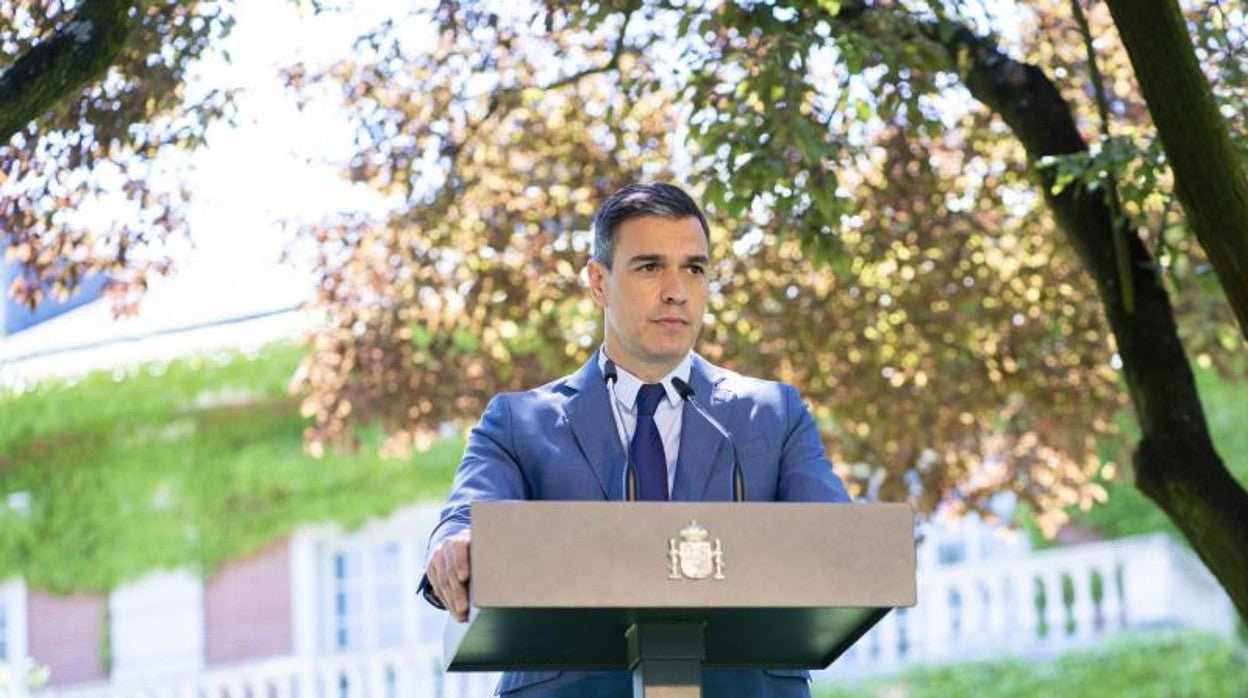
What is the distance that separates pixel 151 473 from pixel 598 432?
1837 centimetres

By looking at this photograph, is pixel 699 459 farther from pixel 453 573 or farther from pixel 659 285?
pixel 453 573

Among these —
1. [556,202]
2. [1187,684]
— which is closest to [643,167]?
[556,202]

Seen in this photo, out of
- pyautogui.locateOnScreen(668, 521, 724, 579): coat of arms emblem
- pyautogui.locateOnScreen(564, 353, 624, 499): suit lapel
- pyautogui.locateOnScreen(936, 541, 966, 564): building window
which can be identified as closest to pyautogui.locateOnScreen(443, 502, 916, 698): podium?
pyautogui.locateOnScreen(668, 521, 724, 579): coat of arms emblem

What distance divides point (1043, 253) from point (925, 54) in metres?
3.22

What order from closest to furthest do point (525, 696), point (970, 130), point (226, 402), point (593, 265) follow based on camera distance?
point (525, 696) → point (593, 265) → point (970, 130) → point (226, 402)

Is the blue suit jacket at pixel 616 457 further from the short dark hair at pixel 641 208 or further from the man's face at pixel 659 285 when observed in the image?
the short dark hair at pixel 641 208

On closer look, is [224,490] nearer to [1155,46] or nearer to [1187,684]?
[1187,684]

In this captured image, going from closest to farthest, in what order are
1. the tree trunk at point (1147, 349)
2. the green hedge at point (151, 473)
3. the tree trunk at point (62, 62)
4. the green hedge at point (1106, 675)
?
the tree trunk at point (62, 62), the tree trunk at point (1147, 349), the green hedge at point (1106, 675), the green hedge at point (151, 473)

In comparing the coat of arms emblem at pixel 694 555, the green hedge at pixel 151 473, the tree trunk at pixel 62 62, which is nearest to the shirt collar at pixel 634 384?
the coat of arms emblem at pixel 694 555

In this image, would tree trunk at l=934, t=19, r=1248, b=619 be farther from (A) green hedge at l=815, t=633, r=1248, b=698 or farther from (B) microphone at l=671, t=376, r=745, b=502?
(A) green hedge at l=815, t=633, r=1248, b=698

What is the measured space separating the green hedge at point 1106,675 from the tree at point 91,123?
1135 centimetres

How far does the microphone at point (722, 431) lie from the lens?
4016mm

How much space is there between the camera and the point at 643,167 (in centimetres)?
1050

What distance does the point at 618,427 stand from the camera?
166 inches
